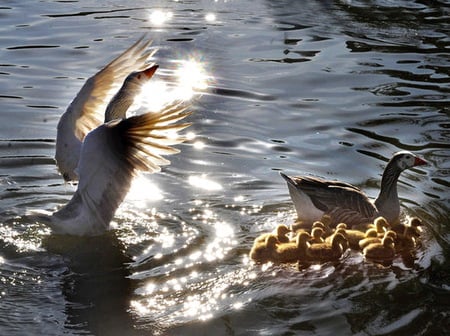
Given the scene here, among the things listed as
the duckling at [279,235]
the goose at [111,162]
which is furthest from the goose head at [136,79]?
the duckling at [279,235]

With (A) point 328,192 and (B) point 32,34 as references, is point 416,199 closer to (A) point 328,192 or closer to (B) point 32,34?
(A) point 328,192

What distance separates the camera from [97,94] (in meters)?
9.99

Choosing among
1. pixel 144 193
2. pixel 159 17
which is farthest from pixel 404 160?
pixel 159 17

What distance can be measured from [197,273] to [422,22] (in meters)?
9.48

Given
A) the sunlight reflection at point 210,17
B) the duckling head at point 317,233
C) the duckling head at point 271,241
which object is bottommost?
the duckling head at point 317,233

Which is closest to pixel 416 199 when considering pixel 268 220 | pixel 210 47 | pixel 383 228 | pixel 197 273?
pixel 383 228

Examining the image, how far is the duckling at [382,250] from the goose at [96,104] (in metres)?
2.68

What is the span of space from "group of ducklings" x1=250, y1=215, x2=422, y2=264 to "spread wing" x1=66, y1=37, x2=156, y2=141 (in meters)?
2.36

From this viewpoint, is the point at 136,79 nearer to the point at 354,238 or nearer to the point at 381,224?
the point at 354,238

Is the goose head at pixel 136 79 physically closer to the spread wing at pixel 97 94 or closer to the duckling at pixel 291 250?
the spread wing at pixel 97 94

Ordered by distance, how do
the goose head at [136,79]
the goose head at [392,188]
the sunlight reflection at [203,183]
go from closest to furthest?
the goose head at [136,79]
the goose head at [392,188]
the sunlight reflection at [203,183]

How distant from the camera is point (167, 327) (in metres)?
7.37

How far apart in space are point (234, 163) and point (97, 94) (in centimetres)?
186

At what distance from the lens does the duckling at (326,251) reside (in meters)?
8.63
